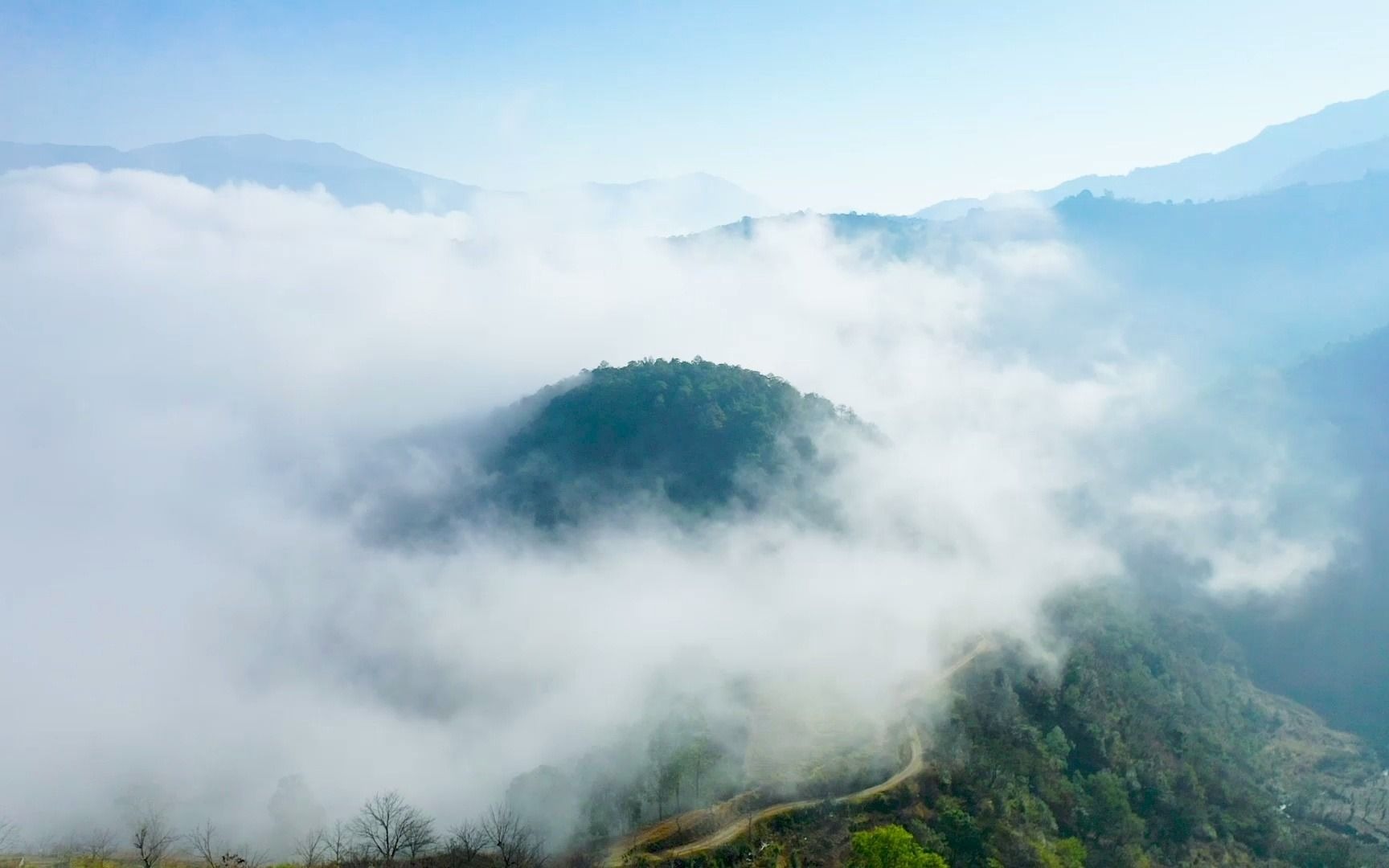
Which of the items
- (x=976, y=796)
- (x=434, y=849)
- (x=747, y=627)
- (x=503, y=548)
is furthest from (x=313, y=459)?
(x=976, y=796)

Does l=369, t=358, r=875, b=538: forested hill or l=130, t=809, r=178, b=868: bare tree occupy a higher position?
l=369, t=358, r=875, b=538: forested hill

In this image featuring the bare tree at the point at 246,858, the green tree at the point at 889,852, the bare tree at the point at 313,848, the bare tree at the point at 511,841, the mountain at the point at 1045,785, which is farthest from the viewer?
the mountain at the point at 1045,785

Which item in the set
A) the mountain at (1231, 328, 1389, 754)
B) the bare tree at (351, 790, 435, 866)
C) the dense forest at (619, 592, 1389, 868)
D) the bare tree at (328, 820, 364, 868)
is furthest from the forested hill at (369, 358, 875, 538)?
the mountain at (1231, 328, 1389, 754)

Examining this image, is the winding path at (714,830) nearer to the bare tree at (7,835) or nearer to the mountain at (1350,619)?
the bare tree at (7,835)

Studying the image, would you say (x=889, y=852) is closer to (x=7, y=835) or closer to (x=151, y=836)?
(x=151, y=836)

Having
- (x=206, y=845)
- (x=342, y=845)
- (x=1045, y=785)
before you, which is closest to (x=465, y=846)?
(x=342, y=845)

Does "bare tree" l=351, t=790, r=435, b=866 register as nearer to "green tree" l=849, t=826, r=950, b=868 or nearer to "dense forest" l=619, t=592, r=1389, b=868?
"dense forest" l=619, t=592, r=1389, b=868

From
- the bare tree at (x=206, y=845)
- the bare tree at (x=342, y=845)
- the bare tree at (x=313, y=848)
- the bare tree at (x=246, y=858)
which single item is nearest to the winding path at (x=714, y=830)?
the bare tree at (x=342, y=845)
